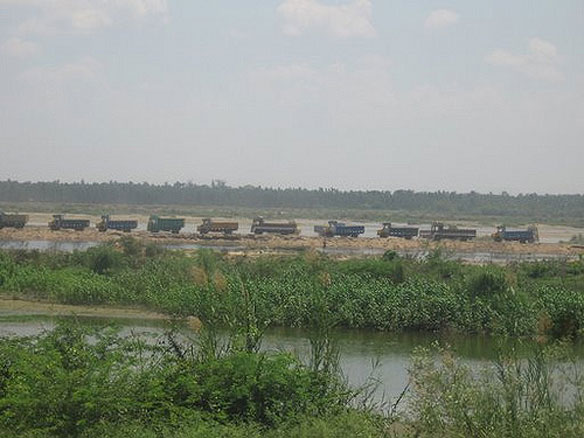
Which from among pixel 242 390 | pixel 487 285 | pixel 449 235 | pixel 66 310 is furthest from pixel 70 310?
pixel 449 235

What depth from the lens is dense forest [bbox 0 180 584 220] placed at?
149125mm

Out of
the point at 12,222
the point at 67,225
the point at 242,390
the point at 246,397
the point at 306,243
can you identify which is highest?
the point at 242,390

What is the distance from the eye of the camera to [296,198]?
167 m

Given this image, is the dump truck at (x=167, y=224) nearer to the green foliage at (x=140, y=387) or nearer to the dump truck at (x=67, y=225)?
the dump truck at (x=67, y=225)

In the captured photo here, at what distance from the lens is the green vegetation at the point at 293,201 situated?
14338cm

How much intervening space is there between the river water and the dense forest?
373ft

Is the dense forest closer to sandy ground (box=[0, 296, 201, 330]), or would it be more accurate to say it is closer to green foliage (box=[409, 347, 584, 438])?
sandy ground (box=[0, 296, 201, 330])

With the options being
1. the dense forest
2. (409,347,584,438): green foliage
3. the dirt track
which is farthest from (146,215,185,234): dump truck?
the dense forest

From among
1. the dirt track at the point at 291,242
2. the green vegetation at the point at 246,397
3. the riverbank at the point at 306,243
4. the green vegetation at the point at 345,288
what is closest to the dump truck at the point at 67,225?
the riverbank at the point at 306,243

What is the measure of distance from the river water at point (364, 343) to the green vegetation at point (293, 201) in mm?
102693

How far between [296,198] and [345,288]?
135 meters

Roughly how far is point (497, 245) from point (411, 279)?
122 ft

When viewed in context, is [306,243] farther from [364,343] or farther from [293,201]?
[293,201]

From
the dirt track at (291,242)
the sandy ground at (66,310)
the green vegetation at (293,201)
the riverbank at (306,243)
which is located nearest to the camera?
the sandy ground at (66,310)
